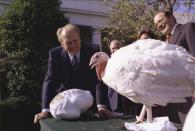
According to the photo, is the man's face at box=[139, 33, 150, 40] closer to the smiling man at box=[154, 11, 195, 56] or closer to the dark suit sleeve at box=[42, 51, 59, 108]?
the smiling man at box=[154, 11, 195, 56]

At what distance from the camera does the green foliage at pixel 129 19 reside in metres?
10.3

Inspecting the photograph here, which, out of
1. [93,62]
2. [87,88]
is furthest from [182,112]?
[87,88]

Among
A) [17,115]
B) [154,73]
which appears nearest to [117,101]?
[154,73]

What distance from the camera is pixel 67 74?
3.81 metres

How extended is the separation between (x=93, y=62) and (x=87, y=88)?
824mm

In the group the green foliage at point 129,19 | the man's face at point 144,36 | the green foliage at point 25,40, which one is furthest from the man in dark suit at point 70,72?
the green foliage at point 25,40

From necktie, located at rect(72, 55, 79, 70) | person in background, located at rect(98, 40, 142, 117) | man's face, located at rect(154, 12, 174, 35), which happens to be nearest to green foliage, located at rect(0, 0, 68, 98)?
person in background, located at rect(98, 40, 142, 117)

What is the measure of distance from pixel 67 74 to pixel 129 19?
23.3ft

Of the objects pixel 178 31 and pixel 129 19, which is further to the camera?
pixel 129 19

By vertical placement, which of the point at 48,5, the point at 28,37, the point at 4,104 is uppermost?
the point at 48,5

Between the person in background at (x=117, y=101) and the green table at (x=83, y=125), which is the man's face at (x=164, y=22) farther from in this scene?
the person in background at (x=117, y=101)

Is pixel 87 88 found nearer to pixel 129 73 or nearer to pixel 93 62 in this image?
pixel 93 62

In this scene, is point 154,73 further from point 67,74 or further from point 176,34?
point 67,74

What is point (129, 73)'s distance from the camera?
2.50 meters
